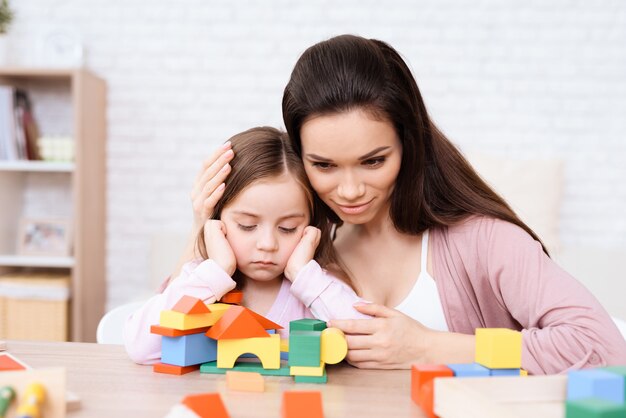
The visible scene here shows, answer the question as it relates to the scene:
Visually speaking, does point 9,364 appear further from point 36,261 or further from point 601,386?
point 36,261

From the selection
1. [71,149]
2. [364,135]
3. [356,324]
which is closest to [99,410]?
[356,324]

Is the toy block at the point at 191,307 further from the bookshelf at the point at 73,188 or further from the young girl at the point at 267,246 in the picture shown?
the bookshelf at the point at 73,188

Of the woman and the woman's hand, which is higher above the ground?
the woman

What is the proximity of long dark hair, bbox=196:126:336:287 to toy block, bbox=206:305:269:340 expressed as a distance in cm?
41

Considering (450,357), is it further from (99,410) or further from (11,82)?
(11,82)

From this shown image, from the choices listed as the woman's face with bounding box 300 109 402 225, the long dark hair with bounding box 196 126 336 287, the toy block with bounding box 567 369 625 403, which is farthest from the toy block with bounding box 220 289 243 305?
the toy block with bounding box 567 369 625 403

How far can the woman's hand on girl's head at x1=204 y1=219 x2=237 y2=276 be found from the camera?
1377 mm

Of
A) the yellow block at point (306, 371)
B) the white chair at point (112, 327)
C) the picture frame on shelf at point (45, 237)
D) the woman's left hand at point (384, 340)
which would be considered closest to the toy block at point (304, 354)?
the yellow block at point (306, 371)

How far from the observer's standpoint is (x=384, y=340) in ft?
3.84

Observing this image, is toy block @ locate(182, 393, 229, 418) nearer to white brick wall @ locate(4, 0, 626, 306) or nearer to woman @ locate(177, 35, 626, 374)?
woman @ locate(177, 35, 626, 374)

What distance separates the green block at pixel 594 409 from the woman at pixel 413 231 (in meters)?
0.44

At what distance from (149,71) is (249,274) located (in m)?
2.32

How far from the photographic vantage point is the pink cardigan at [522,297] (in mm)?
1149

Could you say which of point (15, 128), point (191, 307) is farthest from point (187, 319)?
point (15, 128)
